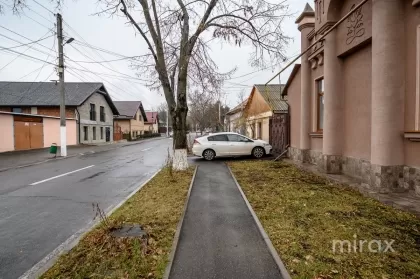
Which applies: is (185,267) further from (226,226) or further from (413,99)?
(413,99)

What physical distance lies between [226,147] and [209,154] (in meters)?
1.06

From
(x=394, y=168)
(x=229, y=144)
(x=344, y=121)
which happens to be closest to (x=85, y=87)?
(x=229, y=144)

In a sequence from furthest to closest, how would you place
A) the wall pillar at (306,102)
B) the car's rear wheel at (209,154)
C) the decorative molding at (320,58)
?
the car's rear wheel at (209,154), the wall pillar at (306,102), the decorative molding at (320,58)

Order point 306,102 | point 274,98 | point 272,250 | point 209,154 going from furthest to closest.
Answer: point 274,98 → point 209,154 → point 306,102 → point 272,250

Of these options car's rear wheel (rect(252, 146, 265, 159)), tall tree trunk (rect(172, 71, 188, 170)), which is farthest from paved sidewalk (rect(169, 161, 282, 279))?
car's rear wheel (rect(252, 146, 265, 159))

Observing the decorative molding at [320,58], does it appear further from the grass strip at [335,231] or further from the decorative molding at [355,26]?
the grass strip at [335,231]

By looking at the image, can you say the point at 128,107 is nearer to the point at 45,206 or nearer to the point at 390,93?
the point at 45,206

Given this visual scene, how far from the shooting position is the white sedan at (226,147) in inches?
627

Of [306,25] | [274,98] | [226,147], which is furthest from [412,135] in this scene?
[274,98]

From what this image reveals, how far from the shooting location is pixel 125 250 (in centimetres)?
380

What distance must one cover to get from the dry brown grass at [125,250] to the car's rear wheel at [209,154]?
9.83 m

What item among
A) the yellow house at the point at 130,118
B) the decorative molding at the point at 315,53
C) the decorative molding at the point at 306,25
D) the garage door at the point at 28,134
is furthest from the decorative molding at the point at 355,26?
the yellow house at the point at 130,118

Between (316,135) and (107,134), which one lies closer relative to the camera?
(316,135)

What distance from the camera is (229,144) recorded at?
52.5 feet
